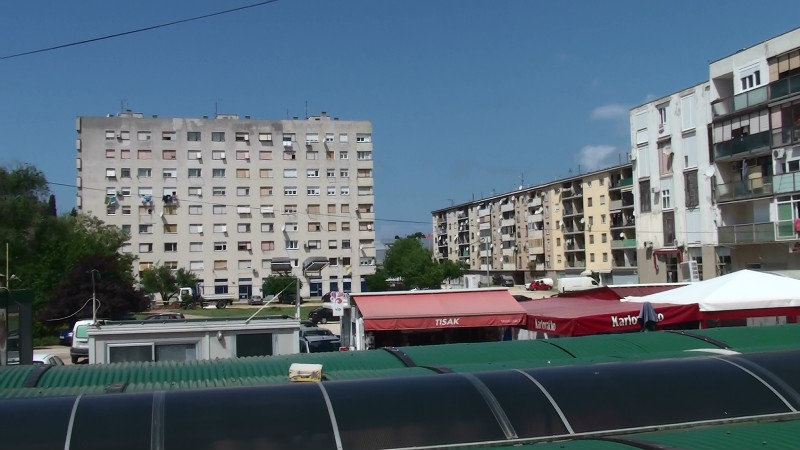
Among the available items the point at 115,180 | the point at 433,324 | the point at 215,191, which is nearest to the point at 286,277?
the point at 215,191

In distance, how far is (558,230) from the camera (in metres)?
91.8

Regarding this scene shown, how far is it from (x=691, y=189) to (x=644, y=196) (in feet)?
15.4

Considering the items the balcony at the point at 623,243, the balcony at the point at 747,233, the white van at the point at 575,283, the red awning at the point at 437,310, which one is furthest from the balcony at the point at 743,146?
the balcony at the point at 623,243

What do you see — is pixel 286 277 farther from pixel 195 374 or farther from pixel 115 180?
pixel 195 374

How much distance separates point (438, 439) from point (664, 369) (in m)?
2.65

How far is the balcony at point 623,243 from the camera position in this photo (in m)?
73.2

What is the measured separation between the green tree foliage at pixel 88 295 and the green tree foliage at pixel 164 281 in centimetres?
2798

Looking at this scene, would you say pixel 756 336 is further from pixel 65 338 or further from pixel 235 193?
pixel 235 193

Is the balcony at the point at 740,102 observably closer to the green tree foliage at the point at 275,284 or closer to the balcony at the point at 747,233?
the balcony at the point at 747,233

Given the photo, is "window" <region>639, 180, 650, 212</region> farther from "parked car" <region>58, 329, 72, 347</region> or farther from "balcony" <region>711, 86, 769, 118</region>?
"parked car" <region>58, 329, 72, 347</region>

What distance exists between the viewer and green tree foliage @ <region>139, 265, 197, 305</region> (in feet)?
244

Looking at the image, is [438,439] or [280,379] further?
[280,379]

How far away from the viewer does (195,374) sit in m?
10.2

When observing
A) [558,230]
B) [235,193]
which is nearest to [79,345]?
[235,193]
